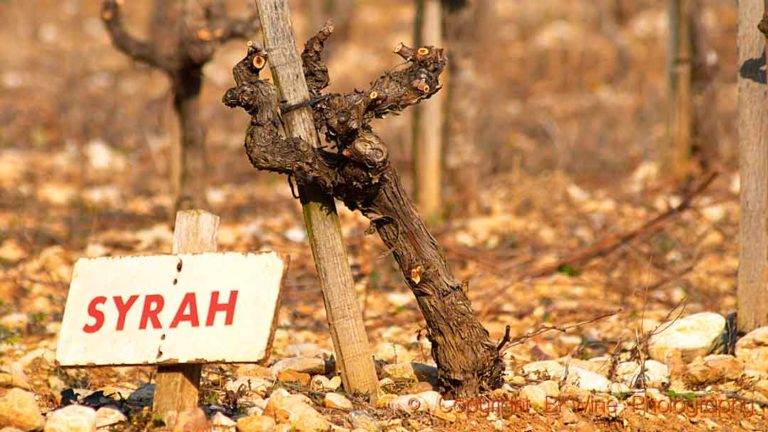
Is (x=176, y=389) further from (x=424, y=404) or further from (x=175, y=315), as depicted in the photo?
(x=424, y=404)

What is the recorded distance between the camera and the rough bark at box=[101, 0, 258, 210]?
706cm

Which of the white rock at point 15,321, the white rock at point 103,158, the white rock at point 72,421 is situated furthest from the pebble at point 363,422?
the white rock at point 103,158

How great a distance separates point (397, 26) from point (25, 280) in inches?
591

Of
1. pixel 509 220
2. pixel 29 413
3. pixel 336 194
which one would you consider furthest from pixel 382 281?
pixel 29 413

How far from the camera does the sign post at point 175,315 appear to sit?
10.8 feet

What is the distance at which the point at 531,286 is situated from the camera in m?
6.60

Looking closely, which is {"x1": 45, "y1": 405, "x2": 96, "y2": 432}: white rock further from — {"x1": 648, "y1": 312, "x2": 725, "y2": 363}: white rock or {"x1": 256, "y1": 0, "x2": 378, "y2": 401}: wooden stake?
{"x1": 648, "y1": 312, "x2": 725, "y2": 363}: white rock

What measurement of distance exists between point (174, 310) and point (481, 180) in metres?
6.80

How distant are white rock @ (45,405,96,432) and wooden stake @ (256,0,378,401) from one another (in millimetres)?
937

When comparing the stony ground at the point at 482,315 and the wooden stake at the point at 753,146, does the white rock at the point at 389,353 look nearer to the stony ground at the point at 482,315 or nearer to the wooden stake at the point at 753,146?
the stony ground at the point at 482,315

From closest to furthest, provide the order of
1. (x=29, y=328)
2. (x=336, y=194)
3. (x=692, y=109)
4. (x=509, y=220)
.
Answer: (x=336, y=194) < (x=29, y=328) < (x=509, y=220) < (x=692, y=109)

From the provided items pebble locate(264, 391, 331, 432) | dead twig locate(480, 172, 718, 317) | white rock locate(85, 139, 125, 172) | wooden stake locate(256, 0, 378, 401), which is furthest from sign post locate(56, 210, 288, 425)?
white rock locate(85, 139, 125, 172)

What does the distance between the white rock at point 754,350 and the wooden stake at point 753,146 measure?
225 millimetres

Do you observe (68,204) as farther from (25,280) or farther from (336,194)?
(336,194)
